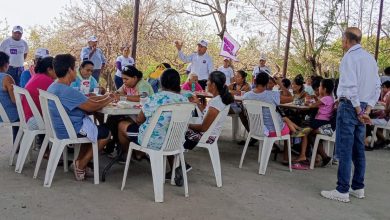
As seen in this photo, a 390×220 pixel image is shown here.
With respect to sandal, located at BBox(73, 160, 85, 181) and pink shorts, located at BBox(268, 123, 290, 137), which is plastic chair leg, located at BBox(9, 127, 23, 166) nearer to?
sandal, located at BBox(73, 160, 85, 181)

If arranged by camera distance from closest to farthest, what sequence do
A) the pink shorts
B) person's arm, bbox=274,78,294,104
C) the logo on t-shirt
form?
the pink shorts → person's arm, bbox=274,78,294,104 → the logo on t-shirt

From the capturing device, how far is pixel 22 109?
13.9ft

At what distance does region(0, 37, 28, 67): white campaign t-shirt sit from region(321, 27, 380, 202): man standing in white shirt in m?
6.62

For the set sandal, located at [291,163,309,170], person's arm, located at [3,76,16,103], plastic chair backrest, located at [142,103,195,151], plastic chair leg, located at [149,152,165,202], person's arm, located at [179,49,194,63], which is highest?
person's arm, located at [179,49,194,63]

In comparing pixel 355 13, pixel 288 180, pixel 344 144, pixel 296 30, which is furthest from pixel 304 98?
pixel 355 13

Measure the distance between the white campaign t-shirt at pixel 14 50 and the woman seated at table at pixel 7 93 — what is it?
13.1 ft

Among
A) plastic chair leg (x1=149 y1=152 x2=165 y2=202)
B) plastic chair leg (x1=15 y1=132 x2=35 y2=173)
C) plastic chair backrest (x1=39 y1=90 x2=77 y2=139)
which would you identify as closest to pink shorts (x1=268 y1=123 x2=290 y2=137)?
plastic chair leg (x1=149 y1=152 x2=165 y2=202)

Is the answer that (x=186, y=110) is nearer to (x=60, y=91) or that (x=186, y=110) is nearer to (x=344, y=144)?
(x=60, y=91)

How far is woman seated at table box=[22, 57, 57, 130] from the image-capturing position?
4.22 metres

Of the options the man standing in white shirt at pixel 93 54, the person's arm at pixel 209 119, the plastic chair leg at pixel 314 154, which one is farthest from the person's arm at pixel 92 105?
the man standing in white shirt at pixel 93 54

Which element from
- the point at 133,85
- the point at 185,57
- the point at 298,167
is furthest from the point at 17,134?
the point at 185,57

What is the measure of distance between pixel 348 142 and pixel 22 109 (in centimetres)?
309

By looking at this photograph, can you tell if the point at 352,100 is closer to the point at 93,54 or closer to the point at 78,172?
the point at 78,172

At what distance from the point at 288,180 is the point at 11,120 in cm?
299
